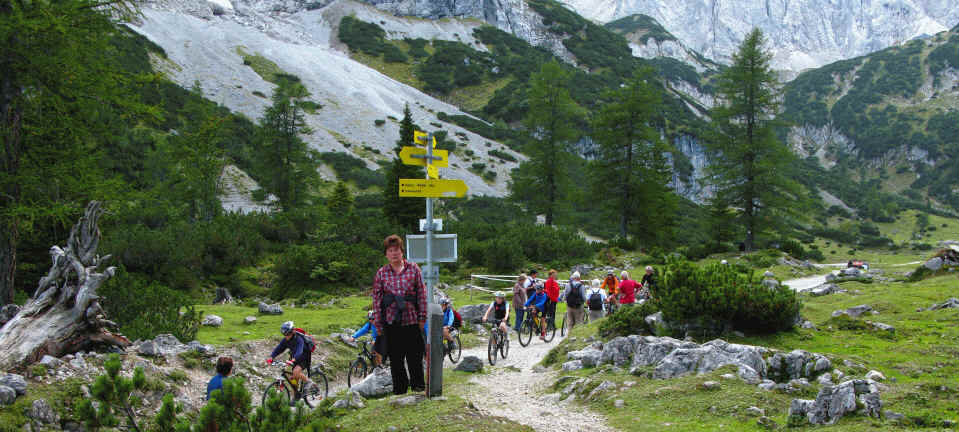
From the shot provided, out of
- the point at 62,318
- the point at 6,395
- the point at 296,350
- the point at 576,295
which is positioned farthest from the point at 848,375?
the point at 62,318

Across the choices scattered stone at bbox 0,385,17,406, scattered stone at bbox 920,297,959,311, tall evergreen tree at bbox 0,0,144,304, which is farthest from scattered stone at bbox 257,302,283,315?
scattered stone at bbox 920,297,959,311

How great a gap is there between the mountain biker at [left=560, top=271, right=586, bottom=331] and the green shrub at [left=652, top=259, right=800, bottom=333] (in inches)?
143

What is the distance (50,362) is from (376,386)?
4317mm

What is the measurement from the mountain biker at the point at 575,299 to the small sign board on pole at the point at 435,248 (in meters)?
7.31

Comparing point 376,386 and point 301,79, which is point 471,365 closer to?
point 376,386

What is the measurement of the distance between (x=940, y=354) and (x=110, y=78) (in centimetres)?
1475

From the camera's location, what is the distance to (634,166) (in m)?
33.7

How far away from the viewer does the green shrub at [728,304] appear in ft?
30.4

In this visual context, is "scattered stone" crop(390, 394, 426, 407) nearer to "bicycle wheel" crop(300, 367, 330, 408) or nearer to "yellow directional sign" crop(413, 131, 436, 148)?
"bicycle wheel" crop(300, 367, 330, 408)

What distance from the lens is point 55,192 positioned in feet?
33.8

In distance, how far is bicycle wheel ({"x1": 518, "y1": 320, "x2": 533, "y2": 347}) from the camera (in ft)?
44.3

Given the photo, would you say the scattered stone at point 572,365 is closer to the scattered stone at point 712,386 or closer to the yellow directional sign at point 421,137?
the scattered stone at point 712,386

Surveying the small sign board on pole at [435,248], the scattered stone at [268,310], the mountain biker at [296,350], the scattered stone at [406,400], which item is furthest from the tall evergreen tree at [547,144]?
the scattered stone at [406,400]

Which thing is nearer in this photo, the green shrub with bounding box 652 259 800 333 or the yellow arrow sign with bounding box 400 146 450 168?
the yellow arrow sign with bounding box 400 146 450 168
